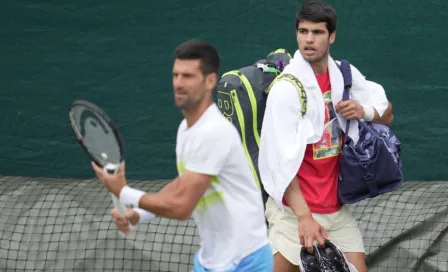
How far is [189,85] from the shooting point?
508cm

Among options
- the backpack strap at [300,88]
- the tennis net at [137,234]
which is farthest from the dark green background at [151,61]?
the backpack strap at [300,88]

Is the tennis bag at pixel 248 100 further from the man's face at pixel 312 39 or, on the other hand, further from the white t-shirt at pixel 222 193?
the white t-shirt at pixel 222 193

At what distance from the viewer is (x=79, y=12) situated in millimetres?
8773

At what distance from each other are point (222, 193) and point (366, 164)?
1.32 metres

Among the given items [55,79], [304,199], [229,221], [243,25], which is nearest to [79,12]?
[55,79]

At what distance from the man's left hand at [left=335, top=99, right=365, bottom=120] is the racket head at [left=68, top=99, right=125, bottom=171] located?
1.64 metres

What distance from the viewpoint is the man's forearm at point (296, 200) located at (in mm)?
5988

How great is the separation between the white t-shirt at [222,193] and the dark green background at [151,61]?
3.53 m

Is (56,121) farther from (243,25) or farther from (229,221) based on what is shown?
(229,221)

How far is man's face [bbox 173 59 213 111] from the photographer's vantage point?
5.07m

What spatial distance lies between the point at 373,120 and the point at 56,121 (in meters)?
3.33

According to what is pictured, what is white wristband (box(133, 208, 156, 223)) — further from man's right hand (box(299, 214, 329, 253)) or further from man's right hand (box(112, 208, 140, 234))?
man's right hand (box(299, 214, 329, 253))

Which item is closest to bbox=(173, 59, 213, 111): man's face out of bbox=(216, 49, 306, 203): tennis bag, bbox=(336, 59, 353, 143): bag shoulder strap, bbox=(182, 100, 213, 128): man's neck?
bbox=(182, 100, 213, 128): man's neck

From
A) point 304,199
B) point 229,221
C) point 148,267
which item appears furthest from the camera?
point 148,267
